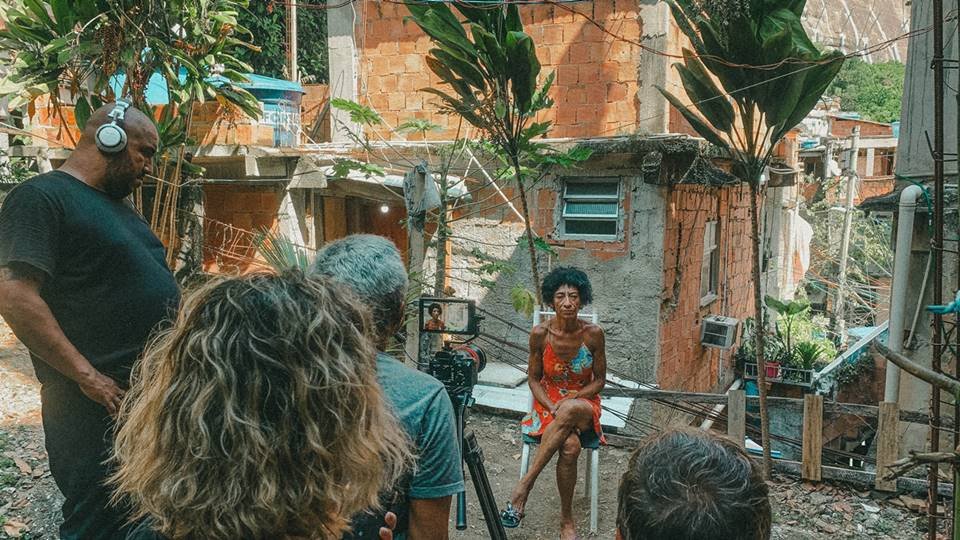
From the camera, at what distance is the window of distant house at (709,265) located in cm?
927

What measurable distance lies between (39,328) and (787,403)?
4886 millimetres

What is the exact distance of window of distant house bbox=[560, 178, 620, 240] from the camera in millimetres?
7676

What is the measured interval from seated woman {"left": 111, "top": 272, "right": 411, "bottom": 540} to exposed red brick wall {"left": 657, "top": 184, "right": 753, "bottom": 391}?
22.5 feet

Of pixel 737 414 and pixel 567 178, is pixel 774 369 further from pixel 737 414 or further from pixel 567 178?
pixel 737 414

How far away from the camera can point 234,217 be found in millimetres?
8875

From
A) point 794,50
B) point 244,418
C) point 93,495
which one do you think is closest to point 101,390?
point 93,495

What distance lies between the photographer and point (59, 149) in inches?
315

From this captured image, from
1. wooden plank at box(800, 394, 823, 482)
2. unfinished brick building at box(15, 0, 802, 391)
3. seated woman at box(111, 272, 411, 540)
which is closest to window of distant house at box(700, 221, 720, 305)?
unfinished brick building at box(15, 0, 802, 391)

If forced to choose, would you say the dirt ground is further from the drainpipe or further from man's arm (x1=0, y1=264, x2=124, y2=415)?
man's arm (x1=0, y1=264, x2=124, y2=415)

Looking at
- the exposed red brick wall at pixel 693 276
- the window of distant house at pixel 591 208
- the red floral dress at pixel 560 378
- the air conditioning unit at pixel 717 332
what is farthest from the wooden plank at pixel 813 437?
the air conditioning unit at pixel 717 332

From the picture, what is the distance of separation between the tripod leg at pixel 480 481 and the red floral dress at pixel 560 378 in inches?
56.2


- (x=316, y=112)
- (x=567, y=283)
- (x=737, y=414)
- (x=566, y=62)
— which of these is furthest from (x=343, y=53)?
(x=737, y=414)

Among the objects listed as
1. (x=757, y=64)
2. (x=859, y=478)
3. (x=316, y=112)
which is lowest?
(x=859, y=478)

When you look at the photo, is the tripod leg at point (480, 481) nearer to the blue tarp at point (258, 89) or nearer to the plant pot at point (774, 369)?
the blue tarp at point (258, 89)
